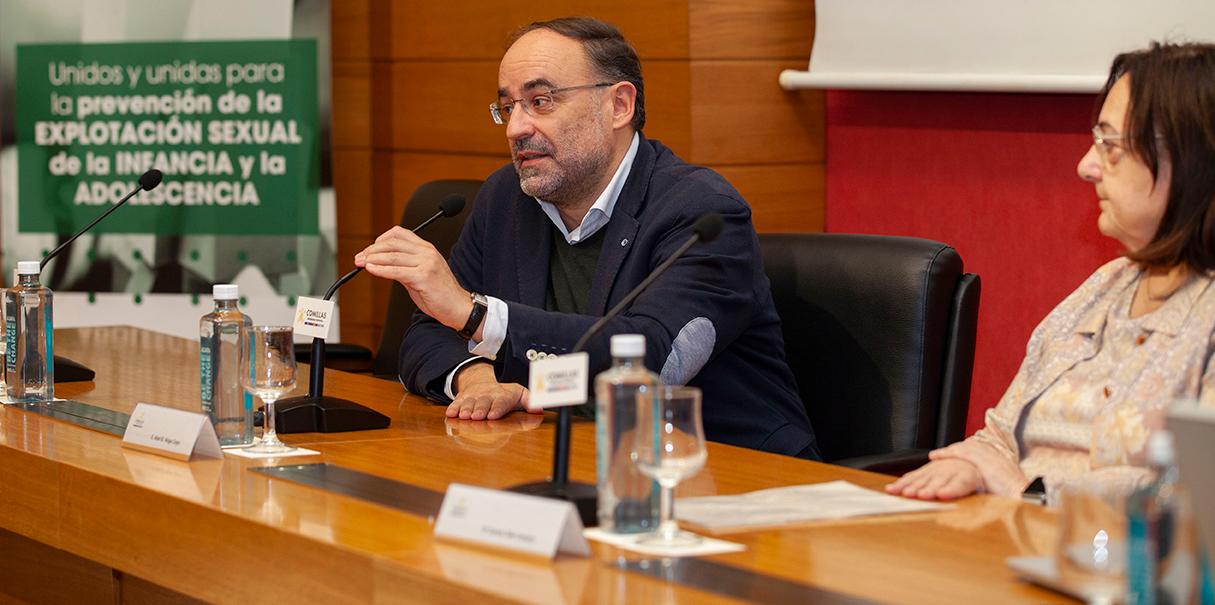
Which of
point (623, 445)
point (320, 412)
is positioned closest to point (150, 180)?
point (320, 412)

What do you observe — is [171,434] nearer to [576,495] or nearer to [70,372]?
[576,495]

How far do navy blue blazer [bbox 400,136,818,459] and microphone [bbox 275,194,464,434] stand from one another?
25 centimetres

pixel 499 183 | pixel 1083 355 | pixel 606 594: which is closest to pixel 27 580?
pixel 499 183

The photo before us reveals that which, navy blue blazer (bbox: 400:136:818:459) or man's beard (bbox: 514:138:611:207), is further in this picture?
man's beard (bbox: 514:138:611:207)

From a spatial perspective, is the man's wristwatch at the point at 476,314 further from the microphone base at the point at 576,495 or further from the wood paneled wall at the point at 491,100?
the wood paneled wall at the point at 491,100

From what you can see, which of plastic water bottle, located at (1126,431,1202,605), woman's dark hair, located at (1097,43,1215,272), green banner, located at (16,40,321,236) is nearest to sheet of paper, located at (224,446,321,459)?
woman's dark hair, located at (1097,43,1215,272)

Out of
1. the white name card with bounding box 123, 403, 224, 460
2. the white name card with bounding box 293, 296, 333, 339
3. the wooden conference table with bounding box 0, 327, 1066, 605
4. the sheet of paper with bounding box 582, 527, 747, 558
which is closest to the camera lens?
the wooden conference table with bounding box 0, 327, 1066, 605

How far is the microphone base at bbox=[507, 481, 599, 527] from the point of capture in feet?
5.65

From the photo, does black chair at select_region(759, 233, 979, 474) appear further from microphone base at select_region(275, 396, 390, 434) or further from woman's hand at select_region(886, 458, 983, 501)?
microphone base at select_region(275, 396, 390, 434)

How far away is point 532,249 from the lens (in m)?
2.94

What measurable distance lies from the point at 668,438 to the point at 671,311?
3.23 ft

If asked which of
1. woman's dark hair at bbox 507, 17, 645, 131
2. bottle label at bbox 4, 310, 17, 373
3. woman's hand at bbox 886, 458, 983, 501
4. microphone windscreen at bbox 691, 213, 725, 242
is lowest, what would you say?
woman's hand at bbox 886, 458, 983, 501

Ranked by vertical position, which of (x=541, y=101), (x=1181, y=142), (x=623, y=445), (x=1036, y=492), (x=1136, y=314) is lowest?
(x=1036, y=492)

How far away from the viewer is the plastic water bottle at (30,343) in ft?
8.71
